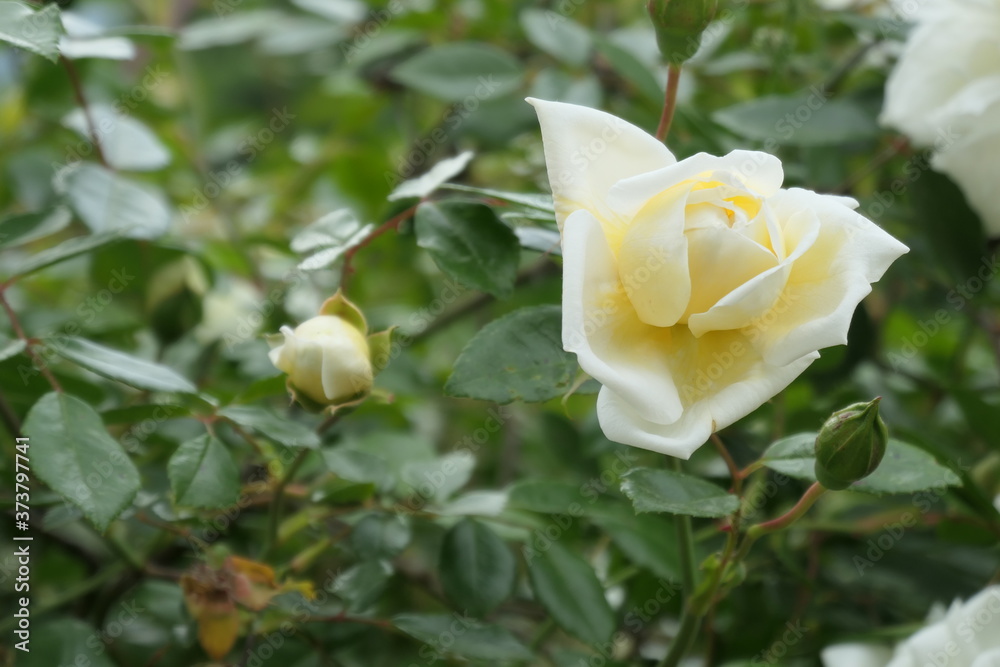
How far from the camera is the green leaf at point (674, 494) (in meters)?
0.36

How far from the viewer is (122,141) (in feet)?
2.44

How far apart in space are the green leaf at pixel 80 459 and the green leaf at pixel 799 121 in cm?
47

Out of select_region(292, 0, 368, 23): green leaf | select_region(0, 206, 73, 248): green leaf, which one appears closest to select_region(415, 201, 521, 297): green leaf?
select_region(0, 206, 73, 248): green leaf

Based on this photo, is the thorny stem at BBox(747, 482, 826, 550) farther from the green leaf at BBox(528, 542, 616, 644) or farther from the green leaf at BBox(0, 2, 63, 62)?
the green leaf at BBox(0, 2, 63, 62)

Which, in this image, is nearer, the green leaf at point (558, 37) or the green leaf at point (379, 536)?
the green leaf at point (379, 536)

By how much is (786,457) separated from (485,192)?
0.19 meters

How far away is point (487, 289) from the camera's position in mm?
447

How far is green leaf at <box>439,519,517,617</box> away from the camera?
1.73 feet

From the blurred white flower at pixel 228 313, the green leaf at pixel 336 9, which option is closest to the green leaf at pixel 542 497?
the blurred white flower at pixel 228 313

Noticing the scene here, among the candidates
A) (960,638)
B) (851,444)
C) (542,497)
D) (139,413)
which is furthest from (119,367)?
(960,638)

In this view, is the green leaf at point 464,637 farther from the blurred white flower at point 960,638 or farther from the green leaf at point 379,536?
the blurred white flower at point 960,638

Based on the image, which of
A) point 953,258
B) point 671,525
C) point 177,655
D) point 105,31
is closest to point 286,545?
point 177,655

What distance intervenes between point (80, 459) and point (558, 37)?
56 cm

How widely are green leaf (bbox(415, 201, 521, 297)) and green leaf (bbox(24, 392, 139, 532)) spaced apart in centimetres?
19
